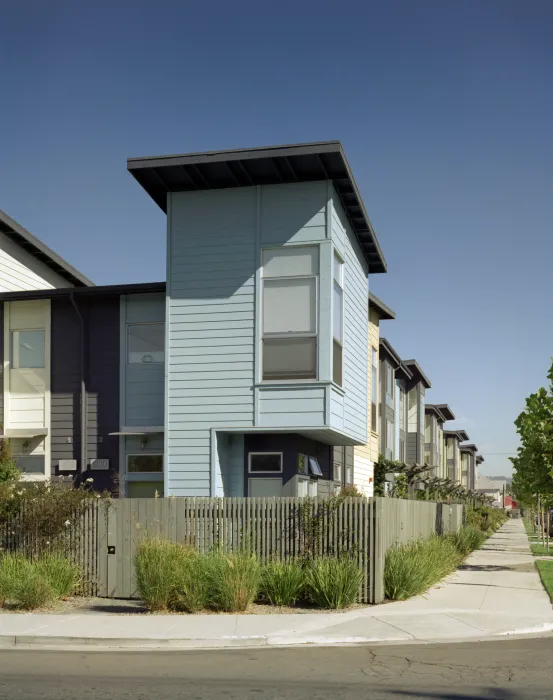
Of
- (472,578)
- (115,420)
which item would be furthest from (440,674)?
(115,420)

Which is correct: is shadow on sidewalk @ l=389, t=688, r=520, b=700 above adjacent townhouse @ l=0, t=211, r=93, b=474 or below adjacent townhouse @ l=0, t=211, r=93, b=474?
below

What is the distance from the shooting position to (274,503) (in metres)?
16.7

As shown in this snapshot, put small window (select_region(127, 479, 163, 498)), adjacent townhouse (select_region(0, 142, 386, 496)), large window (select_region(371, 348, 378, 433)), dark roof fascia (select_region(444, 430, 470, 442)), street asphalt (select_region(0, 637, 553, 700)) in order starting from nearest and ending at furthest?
street asphalt (select_region(0, 637, 553, 700)) < adjacent townhouse (select_region(0, 142, 386, 496)) < small window (select_region(127, 479, 163, 498)) < large window (select_region(371, 348, 378, 433)) < dark roof fascia (select_region(444, 430, 470, 442))

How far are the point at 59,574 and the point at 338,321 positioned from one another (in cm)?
902

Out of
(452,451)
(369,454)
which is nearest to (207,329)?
(369,454)

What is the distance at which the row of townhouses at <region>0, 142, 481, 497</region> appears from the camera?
2067 centimetres

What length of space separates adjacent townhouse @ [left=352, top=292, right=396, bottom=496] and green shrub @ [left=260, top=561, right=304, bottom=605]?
14.7m

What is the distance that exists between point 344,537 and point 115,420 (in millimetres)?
8661

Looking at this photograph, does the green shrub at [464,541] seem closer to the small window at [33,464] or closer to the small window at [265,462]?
the small window at [265,462]

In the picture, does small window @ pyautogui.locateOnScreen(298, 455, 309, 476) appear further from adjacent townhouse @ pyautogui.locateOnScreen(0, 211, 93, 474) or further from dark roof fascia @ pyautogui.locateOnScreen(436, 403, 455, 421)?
dark roof fascia @ pyautogui.locateOnScreen(436, 403, 455, 421)

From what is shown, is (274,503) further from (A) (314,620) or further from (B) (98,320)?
(B) (98,320)

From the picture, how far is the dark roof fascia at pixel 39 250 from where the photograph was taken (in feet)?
79.8

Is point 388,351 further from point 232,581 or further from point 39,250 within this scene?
point 232,581

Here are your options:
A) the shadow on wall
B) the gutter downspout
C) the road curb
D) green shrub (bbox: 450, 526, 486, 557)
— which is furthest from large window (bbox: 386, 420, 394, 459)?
the road curb
